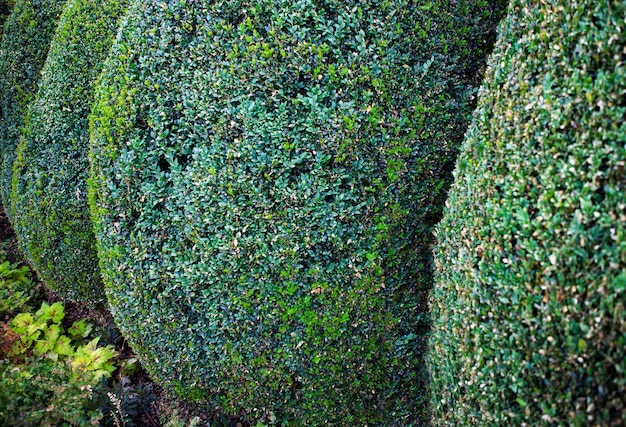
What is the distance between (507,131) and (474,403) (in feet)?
3.76

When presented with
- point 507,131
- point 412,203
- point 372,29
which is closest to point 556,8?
point 507,131

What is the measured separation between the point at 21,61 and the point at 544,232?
5417mm

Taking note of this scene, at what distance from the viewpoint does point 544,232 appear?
175 cm

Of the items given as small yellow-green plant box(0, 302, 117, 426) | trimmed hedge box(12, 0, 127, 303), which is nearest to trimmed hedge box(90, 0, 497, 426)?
small yellow-green plant box(0, 302, 117, 426)

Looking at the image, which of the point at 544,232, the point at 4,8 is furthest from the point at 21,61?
the point at 544,232

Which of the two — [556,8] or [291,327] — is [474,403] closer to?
[291,327]

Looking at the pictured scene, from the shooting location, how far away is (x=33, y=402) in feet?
9.43

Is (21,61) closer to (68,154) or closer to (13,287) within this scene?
(68,154)

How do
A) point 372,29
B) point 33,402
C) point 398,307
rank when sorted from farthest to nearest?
point 33,402 → point 398,307 → point 372,29

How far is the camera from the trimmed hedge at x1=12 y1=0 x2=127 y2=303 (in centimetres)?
411

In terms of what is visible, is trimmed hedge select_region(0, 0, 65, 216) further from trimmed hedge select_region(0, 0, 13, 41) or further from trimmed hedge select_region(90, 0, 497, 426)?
trimmed hedge select_region(90, 0, 497, 426)

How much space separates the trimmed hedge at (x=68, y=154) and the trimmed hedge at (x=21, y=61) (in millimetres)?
871

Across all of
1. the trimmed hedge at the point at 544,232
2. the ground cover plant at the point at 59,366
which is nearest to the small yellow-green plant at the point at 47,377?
the ground cover plant at the point at 59,366

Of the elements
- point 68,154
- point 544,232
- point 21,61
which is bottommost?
point 544,232
